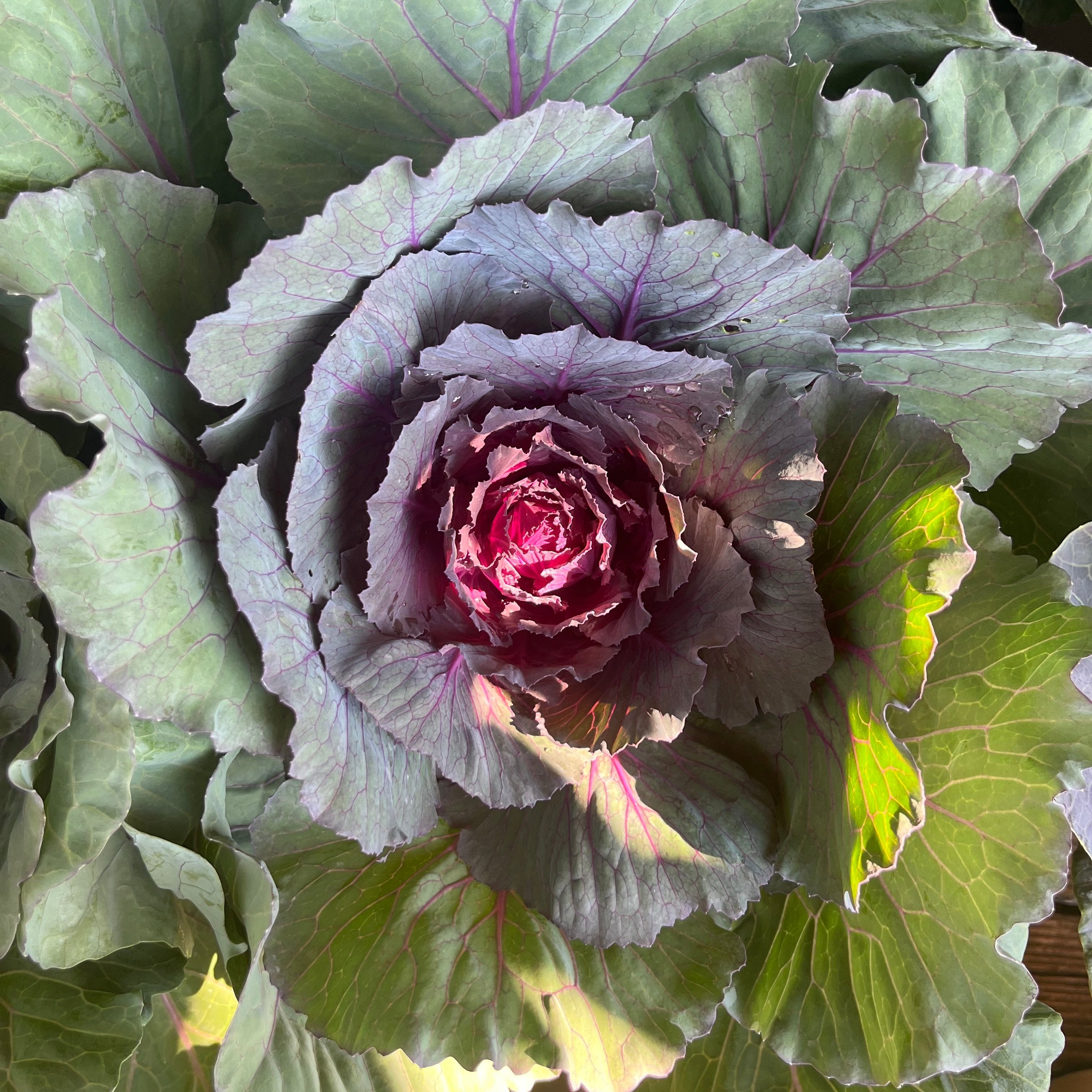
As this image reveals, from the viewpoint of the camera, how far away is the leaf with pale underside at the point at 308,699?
0.67 meters

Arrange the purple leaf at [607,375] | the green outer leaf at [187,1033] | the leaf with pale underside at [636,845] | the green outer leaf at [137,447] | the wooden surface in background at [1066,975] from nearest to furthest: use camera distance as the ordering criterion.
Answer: the green outer leaf at [137,447]
the purple leaf at [607,375]
the leaf with pale underside at [636,845]
the green outer leaf at [187,1033]
the wooden surface in background at [1066,975]

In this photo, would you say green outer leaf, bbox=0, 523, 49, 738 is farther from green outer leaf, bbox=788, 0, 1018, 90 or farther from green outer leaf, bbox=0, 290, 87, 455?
green outer leaf, bbox=788, 0, 1018, 90

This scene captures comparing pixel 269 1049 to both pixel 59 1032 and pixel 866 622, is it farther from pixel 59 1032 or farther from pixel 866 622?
pixel 866 622

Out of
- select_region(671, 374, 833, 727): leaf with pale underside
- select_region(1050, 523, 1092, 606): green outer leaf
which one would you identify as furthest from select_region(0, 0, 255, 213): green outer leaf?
select_region(1050, 523, 1092, 606): green outer leaf

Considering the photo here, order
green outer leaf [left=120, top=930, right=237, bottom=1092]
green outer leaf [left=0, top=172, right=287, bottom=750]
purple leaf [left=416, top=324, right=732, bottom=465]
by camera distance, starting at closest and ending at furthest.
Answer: green outer leaf [left=0, top=172, right=287, bottom=750]
purple leaf [left=416, top=324, right=732, bottom=465]
green outer leaf [left=120, top=930, right=237, bottom=1092]

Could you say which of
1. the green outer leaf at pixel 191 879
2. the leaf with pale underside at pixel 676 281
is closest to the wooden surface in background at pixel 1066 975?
the leaf with pale underside at pixel 676 281

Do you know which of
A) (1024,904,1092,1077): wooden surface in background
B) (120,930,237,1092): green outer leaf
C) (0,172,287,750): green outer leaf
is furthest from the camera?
(1024,904,1092,1077): wooden surface in background

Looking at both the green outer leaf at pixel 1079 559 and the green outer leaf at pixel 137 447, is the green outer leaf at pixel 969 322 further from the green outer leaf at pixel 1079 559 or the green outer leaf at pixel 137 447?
the green outer leaf at pixel 137 447

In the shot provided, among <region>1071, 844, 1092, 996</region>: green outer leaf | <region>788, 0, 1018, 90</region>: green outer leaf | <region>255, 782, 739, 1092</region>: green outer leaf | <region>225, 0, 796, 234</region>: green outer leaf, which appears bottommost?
<region>1071, 844, 1092, 996</region>: green outer leaf

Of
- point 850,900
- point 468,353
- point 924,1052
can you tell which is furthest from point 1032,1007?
point 468,353

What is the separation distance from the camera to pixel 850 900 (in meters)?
0.69

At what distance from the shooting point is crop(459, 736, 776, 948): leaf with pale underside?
2.62ft

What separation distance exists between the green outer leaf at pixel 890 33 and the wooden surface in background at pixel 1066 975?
3.12ft

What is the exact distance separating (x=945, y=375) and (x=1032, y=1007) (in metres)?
0.64
